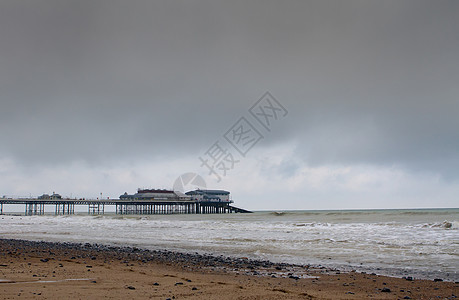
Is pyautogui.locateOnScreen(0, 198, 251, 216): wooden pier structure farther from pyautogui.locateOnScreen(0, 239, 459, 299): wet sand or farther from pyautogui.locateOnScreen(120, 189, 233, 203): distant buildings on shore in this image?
pyautogui.locateOnScreen(0, 239, 459, 299): wet sand

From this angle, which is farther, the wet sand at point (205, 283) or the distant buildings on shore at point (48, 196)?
the distant buildings on shore at point (48, 196)

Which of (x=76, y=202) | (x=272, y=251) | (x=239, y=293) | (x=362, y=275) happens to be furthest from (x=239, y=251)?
(x=76, y=202)

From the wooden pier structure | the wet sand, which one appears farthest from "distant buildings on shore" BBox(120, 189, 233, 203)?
the wet sand

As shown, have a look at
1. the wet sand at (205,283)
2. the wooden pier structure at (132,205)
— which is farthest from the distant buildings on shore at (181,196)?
the wet sand at (205,283)

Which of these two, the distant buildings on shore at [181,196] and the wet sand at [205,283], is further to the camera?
the distant buildings on shore at [181,196]

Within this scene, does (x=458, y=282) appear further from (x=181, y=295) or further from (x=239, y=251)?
(x=239, y=251)

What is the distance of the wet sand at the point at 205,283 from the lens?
6191 millimetres

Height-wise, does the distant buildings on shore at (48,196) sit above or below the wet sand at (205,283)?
above

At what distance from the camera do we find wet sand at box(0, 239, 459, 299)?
244 inches

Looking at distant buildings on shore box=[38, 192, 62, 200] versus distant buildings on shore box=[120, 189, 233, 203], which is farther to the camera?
distant buildings on shore box=[120, 189, 233, 203]

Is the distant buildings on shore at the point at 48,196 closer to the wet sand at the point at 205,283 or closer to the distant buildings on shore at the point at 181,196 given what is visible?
the distant buildings on shore at the point at 181,196

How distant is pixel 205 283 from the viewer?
764cm

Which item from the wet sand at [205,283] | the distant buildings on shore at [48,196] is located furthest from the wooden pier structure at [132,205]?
the wet sand at [205,283]

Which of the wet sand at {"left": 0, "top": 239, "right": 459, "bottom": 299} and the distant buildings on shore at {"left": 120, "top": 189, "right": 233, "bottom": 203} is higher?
the distant buildings on shore at {"left": 120, "top": 189, "right": 233, "bottom": 203}
